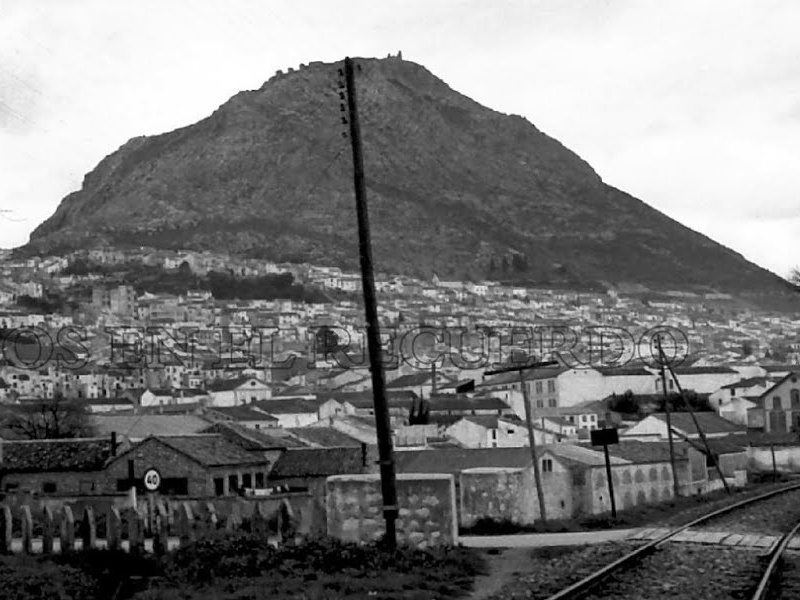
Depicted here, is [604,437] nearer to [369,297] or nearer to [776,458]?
[369,297]

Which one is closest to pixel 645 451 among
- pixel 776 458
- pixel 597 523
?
pixel 776 458

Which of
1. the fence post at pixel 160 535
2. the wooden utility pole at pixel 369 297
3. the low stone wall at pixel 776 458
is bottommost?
the low stone wall at pixel 776 458

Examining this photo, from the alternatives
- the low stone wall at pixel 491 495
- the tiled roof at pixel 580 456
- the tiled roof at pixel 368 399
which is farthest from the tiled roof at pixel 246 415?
the low stone wall at pixel 491 495

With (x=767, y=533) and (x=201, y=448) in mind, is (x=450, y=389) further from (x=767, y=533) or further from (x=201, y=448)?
(x=767, y=533)

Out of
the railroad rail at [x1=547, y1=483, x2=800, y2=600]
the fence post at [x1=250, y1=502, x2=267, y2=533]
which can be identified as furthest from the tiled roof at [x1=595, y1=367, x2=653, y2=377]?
the fence post at [x1=250, y1=502, x2=267, y2=533]

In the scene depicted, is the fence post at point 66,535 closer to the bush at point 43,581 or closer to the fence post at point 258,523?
the bush at point 43,581

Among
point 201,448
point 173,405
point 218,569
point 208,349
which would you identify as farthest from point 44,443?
point 208,349

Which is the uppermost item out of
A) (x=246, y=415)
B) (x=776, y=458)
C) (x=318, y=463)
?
(x=318, y=463)
